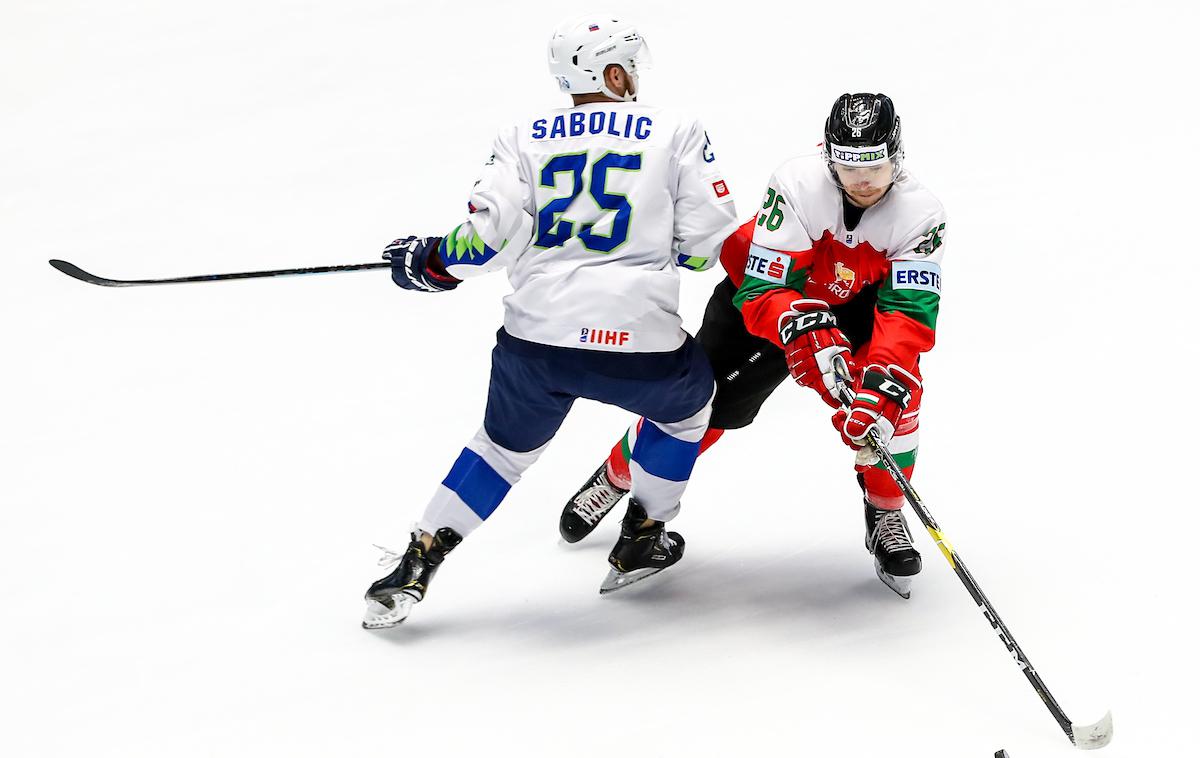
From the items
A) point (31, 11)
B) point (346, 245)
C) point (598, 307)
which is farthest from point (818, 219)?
point (31, 11)

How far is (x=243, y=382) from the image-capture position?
Result: 498 centimetres

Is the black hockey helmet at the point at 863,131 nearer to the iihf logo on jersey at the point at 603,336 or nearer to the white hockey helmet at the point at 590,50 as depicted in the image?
the white hockey helmet at the point at 590,50

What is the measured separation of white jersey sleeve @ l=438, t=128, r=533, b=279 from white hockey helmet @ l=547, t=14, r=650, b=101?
0.19 meters

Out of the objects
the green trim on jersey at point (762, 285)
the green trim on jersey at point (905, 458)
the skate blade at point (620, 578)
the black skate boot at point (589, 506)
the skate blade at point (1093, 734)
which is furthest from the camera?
the black skate boot at point (589, 506)

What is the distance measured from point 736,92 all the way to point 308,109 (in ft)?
7.41

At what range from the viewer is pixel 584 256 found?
125 inches

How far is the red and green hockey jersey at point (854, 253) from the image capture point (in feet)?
10.4

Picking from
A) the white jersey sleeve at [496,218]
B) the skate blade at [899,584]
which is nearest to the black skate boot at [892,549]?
the skate blade at [899,584]

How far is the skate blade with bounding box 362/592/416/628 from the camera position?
131 inches

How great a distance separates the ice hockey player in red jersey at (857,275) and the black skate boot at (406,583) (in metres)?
0.91

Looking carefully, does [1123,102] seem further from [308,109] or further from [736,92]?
[308,109]

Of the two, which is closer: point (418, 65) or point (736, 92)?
point (736, 92)

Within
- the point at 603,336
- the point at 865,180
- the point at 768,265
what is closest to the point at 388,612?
the point at 603,336

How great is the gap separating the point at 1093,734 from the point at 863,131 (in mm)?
1329
